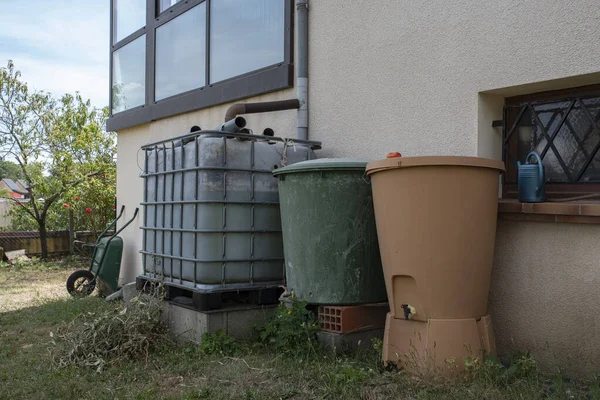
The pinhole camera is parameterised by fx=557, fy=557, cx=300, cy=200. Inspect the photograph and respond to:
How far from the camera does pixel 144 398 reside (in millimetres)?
3637

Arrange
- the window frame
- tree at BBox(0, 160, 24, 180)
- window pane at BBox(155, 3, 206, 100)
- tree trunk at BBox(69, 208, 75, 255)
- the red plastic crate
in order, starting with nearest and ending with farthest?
1. the red plastic crate
2. the window frame
3. window pane at BBox(155, 3, 206, 100)
4. tree trunk at BBox(69, 208, 75, 255)
5. tree at BBox(0, 160, 24, 180)

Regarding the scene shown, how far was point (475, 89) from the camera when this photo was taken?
4285 mm

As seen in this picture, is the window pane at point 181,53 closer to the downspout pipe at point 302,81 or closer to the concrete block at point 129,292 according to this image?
the downspout pipe at point 302,81

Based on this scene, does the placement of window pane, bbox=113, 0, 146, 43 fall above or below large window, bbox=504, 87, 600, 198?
above

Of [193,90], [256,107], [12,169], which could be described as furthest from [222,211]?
[12,169]

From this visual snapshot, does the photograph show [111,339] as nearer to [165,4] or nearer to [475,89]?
[475,89]

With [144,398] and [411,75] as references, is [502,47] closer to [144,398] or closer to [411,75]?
[411,75]

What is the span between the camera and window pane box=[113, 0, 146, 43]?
9.08m

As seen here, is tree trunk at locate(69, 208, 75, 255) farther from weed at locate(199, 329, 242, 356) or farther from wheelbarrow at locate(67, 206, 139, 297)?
weed at locate(199, 329, 242, 356)

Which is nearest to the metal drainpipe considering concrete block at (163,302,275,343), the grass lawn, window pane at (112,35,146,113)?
concrete block at (163,302,275,343)

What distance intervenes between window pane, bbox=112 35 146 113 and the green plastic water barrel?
18.5 ft

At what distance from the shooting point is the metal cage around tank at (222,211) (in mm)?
4836

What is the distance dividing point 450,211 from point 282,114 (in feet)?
9.92

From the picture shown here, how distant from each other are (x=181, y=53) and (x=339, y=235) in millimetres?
4814
